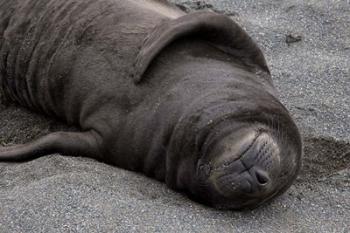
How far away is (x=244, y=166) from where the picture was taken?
393 cm

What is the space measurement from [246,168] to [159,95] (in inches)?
28.9

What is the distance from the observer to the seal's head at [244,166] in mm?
3922

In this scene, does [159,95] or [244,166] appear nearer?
[244,166]

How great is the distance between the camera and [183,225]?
147 inches

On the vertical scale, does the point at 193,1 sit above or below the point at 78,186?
below

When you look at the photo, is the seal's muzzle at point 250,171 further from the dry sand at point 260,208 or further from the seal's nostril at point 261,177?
the dry sand at point 260,208

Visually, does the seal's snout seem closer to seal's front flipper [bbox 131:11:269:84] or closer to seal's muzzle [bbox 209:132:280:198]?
seal's muzzle [bbox 209:132:280:198]

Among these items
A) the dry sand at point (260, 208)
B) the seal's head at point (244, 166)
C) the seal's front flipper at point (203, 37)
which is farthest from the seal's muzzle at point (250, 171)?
the seal's front flipper at point (203, 37)

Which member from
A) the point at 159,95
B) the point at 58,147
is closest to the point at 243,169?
the point at 159,95

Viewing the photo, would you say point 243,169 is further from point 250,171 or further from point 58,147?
point 58,147

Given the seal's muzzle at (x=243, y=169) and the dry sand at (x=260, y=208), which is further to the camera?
the seal's muzzle at (x=243, y=169)

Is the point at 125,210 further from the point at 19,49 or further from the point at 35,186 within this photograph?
the point at 19,49

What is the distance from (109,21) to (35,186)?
1314mm

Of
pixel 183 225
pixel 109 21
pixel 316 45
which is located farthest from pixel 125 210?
pixel 316 45
